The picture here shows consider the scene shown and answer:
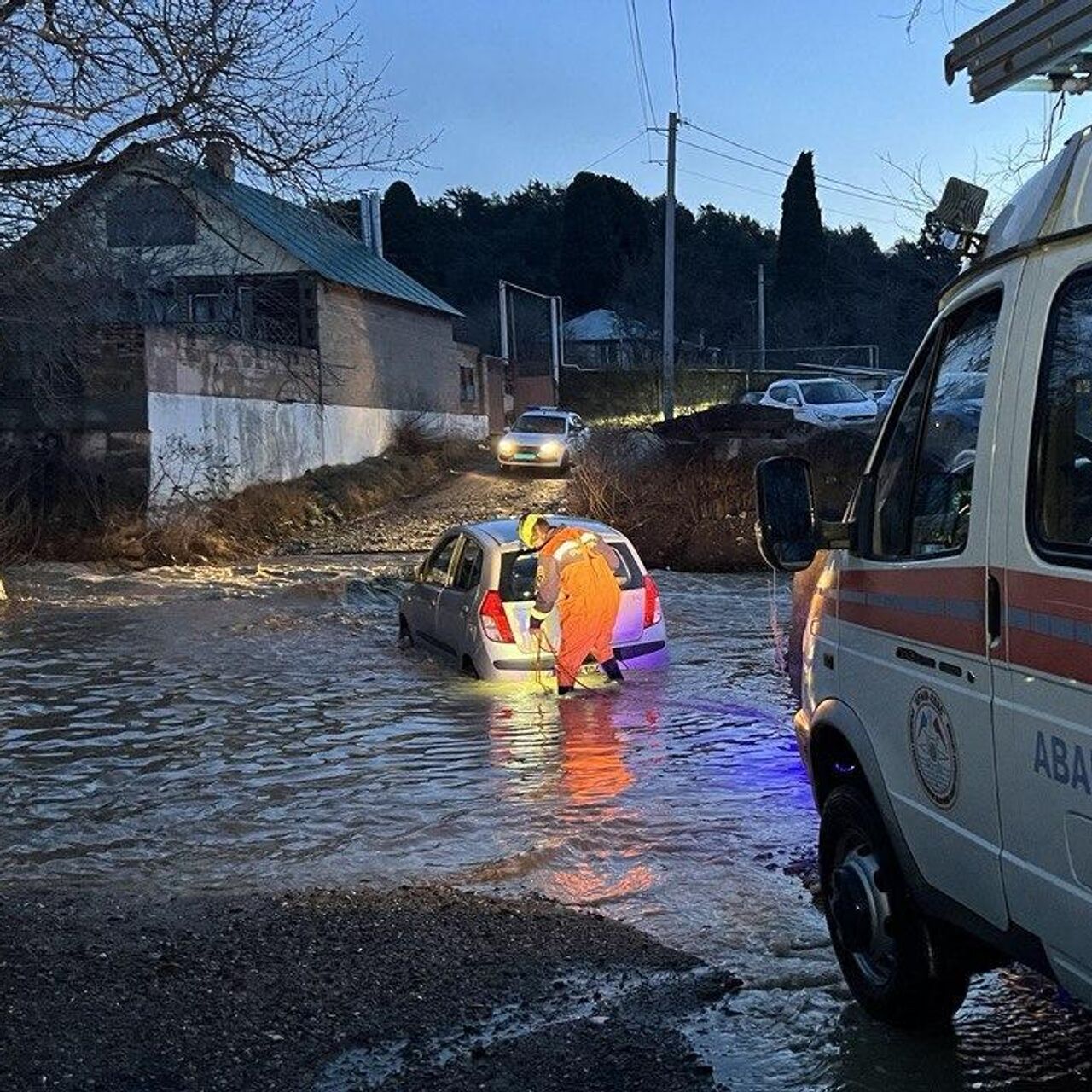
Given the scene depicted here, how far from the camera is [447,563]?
13.2 m

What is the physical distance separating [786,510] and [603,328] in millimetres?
74935

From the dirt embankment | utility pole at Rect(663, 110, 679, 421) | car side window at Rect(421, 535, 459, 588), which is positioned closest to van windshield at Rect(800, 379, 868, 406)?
utility pole at Rect(663, 110, 679, 421)

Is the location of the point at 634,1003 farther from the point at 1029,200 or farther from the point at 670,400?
the point at 670,400

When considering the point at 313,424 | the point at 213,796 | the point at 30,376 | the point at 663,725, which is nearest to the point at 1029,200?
the point at 213,796

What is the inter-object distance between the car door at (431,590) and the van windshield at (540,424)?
23.7m

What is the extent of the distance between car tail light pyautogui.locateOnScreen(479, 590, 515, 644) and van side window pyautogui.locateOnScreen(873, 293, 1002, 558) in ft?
24.4

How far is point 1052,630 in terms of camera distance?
315cm

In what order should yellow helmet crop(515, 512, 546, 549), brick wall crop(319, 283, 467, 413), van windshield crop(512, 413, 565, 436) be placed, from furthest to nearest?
van windshield crop(512, 413, 565, 436) < brick wall crop(319, 283, 467, 413) < yellow helmet crop(515, 512, 546, 549)

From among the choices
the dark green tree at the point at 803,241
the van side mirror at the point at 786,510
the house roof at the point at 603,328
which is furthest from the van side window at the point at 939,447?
the dark green tree at the point at 803,241

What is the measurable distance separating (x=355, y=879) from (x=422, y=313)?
3888 cm

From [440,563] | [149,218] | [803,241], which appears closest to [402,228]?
[803,241]

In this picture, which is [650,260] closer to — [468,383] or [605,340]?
[605,340]

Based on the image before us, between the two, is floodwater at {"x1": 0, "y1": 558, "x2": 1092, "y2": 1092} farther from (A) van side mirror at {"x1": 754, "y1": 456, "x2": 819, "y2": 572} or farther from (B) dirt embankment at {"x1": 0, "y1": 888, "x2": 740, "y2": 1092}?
(A) van side mirror at {"x1": 754, "y1": 456, "x2": 819, "y2": 572}

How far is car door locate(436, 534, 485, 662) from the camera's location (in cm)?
1207
